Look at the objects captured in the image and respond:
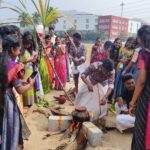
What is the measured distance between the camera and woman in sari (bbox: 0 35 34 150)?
2.87 m

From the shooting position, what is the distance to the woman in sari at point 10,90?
2873 millimetres

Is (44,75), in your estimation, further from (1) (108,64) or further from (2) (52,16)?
(1) (108,64)

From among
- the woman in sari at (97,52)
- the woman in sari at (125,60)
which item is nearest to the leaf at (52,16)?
the woman in sari at (97,52)

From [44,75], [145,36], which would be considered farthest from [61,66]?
[145,36]

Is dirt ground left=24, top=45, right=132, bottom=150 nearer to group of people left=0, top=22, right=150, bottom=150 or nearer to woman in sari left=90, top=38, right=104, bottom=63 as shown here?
group of people left=0, top=22, right=150, bottom=150

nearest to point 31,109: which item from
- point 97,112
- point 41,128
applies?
point 41,128

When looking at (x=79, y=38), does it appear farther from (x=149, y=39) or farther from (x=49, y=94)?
(x=149, y=39)

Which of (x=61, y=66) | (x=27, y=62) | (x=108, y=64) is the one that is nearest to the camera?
(x=108, y=64)

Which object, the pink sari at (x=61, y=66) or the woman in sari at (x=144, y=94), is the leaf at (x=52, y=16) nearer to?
the pink sari at (x=61, y=66)

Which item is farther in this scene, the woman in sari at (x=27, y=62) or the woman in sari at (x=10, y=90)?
the woman in sari at (x=27, y=62)

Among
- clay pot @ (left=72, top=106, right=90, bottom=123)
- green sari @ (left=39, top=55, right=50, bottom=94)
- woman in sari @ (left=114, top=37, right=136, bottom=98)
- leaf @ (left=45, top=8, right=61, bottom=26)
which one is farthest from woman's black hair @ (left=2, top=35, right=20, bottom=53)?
green sari @ (left=39, top=55, right=50, bottom=94)

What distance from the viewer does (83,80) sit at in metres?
5.16

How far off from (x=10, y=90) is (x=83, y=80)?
2208mm

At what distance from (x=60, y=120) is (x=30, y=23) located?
2562 mm
